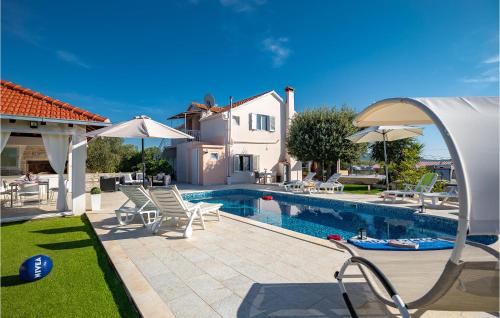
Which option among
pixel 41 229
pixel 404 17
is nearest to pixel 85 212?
pixel 41 229

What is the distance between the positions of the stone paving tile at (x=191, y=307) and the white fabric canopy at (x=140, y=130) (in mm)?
4247

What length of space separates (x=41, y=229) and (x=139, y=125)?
157 inches

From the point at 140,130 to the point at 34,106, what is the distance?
4.54 m

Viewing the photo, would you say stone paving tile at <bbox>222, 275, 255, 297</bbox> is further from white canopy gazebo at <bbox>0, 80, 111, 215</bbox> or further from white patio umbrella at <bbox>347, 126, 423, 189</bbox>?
white patio umbrella at <bbox>347, 126, 423, 189</bbox>

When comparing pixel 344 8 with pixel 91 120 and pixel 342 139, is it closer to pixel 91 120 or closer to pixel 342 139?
pixel 342 139

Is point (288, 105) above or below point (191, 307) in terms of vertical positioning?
above

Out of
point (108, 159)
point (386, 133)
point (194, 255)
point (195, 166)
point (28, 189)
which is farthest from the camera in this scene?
point (108, 159)

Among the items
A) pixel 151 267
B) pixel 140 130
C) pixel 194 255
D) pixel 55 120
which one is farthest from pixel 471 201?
pixel 55 120

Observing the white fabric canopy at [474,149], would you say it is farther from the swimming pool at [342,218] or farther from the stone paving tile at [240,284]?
the swimming pool at [342,218]

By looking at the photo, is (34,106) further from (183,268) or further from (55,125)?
(183,268)

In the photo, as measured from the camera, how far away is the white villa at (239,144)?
809 inches

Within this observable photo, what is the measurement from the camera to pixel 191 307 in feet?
9.86

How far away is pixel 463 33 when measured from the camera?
38.0 ft

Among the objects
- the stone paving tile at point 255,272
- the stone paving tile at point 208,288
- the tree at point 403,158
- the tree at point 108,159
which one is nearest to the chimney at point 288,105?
the tree at point 403,158
